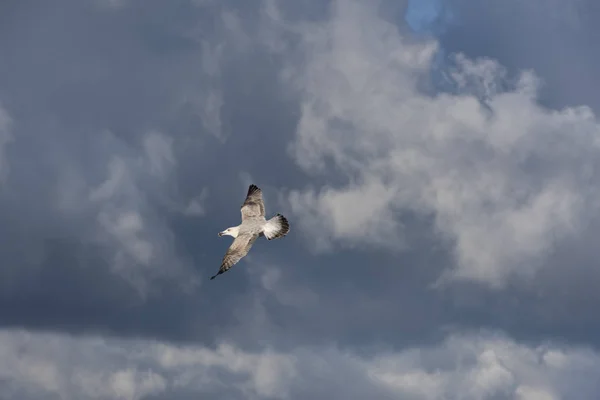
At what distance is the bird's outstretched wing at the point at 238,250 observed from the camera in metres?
133

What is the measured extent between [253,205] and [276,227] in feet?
29.1

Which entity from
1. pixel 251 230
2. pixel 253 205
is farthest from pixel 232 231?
pixel 253 205

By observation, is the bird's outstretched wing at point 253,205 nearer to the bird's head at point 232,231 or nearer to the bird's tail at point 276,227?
the bird's head at point 232,231

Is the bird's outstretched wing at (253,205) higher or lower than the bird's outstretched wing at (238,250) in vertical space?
higher

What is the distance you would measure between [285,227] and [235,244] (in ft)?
23.2

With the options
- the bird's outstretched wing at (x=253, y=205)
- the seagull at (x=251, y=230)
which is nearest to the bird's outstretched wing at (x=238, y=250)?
the seagull at (x=251, y=230)

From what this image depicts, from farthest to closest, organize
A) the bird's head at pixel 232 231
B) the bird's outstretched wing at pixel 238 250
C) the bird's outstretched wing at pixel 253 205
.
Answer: the bird's outstretched wing at pixel 253 205
the bird's head at pixel 232 231
the bird's outstretched wing at pixel 238 250

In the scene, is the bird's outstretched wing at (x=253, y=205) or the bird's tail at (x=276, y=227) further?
the bird's outstretched wing at (x=253, y=205)

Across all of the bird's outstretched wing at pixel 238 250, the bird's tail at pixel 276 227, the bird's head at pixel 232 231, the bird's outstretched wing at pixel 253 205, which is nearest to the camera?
the bird's outstretched wing at pixel 238 250

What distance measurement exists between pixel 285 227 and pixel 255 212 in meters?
8.66

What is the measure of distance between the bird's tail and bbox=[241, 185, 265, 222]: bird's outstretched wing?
4907 millimetres

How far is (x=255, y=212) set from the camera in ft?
477

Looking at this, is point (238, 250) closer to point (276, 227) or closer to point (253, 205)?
point (276, 227)

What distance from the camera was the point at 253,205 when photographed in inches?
5773
